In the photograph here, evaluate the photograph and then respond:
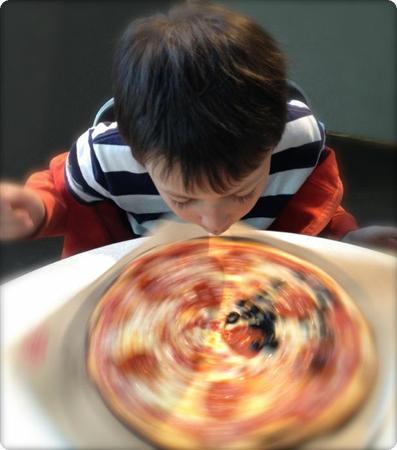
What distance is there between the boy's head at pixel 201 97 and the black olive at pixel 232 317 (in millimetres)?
89

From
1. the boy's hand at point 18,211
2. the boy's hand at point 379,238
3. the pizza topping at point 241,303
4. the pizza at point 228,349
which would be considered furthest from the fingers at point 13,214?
the boy's hand at point 379,238

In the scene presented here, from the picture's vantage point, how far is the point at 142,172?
618 millimetres

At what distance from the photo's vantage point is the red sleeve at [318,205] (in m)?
0.67

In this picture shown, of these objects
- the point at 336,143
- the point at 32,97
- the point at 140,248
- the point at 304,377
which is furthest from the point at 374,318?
the point at 32,97

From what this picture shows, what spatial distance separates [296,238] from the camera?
557 millimetres

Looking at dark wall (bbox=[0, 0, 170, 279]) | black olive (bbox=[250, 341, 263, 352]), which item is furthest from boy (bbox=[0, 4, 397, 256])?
dark wall (bbox=[0, 0, 170, 279])

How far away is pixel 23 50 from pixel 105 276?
0.80 meters

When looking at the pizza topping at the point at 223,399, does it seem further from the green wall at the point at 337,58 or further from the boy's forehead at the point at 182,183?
the green wall at the point at 337,58

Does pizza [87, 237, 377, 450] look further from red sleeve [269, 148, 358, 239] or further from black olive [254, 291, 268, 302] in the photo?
red sleeve [269, 148, 358, 239]

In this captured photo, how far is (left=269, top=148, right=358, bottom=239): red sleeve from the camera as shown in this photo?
673mm

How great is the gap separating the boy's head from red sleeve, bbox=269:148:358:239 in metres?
0.20

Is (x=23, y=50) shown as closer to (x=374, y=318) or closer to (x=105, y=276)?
(x=105, y=276)

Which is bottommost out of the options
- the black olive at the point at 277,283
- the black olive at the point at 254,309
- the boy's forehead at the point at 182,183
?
the black olive at the point at 254,309

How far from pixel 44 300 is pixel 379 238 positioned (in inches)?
13.0
